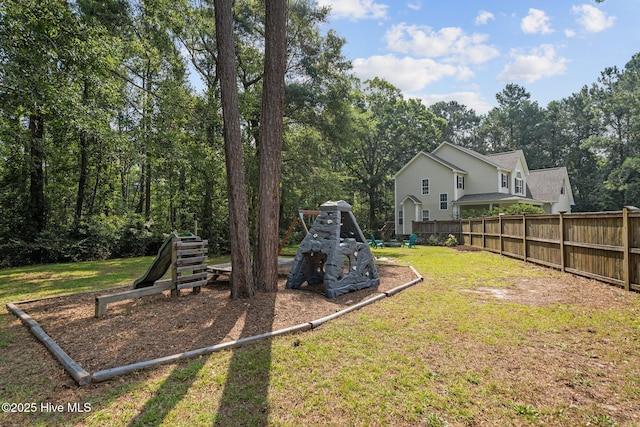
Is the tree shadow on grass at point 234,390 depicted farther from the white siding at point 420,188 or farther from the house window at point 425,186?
the house window at point 425,186

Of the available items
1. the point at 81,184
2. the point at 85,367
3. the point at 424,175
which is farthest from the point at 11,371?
the point at 424,175

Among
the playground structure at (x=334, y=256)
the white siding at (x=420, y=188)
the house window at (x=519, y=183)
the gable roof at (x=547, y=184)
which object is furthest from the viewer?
the gable roof at (x=547, y=184)

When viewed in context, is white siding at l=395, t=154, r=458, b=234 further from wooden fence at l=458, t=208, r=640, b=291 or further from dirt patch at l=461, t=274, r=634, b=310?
dirt patch at l=461, t=274, r=634, b=310

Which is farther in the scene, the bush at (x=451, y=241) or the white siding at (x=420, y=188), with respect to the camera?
the white siding at (x=420, y=188)

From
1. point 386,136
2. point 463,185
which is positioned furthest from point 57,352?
point 386,136

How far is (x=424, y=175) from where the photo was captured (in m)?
25.6

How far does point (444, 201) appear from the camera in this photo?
80.4ft

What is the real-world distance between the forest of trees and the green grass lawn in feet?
11.7

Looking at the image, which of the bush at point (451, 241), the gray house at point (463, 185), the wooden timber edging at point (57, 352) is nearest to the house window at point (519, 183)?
the gray house at point (463, 185)

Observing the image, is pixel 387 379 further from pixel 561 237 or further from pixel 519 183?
pixel 519 183

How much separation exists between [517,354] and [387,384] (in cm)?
170

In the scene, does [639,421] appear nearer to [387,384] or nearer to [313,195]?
[387,384]

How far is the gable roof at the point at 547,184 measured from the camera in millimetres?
25547

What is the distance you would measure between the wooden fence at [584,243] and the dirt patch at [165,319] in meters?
4.74
